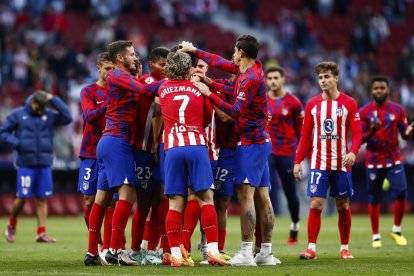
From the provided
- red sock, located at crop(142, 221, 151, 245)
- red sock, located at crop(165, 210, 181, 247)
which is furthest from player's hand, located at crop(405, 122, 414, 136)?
red sock, located at crop(165, 210, 181, 247)

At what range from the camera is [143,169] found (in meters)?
12.4

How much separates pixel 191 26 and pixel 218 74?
6518 mm

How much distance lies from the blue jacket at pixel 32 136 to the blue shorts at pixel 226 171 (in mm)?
6410

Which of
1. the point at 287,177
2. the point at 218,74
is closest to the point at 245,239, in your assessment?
the point at 287,177

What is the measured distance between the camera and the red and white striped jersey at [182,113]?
11609 mm

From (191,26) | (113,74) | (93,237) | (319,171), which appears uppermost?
(191,26)

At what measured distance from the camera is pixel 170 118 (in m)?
11.7

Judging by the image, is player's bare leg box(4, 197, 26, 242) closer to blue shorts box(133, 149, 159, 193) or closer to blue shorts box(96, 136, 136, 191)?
blue shorts box(133, 149, 159, 193)

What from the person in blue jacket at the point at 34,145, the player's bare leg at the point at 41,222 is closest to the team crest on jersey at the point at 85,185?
the player's bare leg at the point at 41,222

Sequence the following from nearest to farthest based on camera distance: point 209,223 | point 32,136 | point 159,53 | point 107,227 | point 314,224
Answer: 1. point 209,223
2. point 159,53
3. point 107,227
4. point 314,224
5. point 32,136

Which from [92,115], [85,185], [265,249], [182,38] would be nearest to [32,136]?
[85,185]

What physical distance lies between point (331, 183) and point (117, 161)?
3.22m

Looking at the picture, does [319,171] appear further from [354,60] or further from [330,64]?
[354,60]

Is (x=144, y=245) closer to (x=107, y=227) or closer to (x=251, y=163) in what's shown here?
(x=107, y=227)
